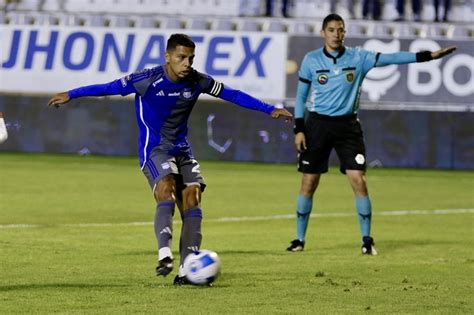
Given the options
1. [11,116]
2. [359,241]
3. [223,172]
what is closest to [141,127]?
[359,241]

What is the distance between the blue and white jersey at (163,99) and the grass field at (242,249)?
1.05m

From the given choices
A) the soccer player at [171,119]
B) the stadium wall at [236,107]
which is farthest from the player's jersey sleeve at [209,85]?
the stadium wall at [236,107]

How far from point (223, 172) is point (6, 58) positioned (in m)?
7.37

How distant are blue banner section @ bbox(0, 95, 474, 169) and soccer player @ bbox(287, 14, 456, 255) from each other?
14.9m

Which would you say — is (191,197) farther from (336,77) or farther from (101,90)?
(336,77)

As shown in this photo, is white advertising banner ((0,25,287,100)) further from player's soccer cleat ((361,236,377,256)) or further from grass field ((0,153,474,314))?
player's soccer cleat ((361,236,377,256))

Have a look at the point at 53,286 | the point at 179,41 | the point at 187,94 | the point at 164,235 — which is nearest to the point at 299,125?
the point at 187,94

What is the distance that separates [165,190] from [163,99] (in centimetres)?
69

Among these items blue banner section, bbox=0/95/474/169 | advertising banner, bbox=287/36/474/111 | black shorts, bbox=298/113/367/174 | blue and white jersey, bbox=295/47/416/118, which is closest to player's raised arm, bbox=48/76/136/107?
blue and white jersey, bbox=295/47/416/118

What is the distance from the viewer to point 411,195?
22.2 m

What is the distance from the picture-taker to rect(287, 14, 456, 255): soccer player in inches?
531

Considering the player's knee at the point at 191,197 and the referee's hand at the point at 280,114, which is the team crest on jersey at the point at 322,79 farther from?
the player's knee at the point at 191,197

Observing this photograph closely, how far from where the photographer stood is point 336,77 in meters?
13.5

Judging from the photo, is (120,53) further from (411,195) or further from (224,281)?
(224,281)
